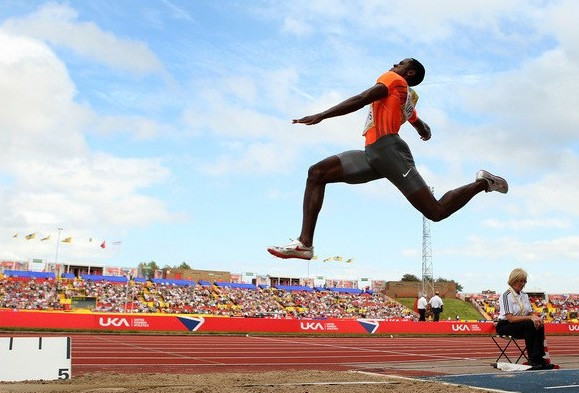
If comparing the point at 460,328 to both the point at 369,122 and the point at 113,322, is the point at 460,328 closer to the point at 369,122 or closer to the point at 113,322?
the point at 113,322

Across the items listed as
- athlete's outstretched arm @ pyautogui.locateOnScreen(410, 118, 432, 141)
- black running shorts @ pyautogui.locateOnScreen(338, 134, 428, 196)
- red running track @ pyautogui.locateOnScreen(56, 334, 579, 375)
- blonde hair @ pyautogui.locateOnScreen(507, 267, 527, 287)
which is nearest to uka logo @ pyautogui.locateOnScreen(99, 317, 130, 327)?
red running track @ pyautogui.locateOnScreen(56, 334, 579, 375)

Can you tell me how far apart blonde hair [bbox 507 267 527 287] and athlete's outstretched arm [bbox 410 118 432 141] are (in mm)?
2871

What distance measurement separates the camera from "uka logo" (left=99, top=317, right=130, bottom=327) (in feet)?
57.8

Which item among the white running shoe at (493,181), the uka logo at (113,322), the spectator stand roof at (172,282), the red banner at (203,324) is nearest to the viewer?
the white running shoe at (493,181)

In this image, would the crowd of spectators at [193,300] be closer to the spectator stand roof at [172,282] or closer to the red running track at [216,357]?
the spectator stand roof at [172,282]

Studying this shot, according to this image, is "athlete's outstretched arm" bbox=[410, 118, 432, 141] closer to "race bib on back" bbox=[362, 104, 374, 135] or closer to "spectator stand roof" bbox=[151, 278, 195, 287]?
"race bib on back" bbox=[362, 104, 374, 135]

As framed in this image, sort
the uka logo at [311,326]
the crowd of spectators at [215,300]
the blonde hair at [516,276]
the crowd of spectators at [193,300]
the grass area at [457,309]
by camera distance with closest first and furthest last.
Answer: the blonde hair at [516,276] → the uka logo at [311,326] → the crowd of spectators at [193,300] → the crowd of spectators at [215,300] → the grass area at [457,309]

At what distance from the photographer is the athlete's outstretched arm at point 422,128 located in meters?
5.01

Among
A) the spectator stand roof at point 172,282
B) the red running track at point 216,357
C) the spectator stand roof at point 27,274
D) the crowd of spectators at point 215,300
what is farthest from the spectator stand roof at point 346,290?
the red running track at point 216,357

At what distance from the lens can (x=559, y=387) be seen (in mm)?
5184

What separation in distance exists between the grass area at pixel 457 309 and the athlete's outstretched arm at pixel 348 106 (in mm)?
51400

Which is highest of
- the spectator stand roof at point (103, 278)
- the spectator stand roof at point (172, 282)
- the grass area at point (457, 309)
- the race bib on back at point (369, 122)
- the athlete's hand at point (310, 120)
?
the race bib on back at point (369, 122)

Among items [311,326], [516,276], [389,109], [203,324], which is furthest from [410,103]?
[311,326]

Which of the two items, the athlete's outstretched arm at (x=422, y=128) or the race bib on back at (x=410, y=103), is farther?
the athlete's outstretched arm at (x=422, y=128)
